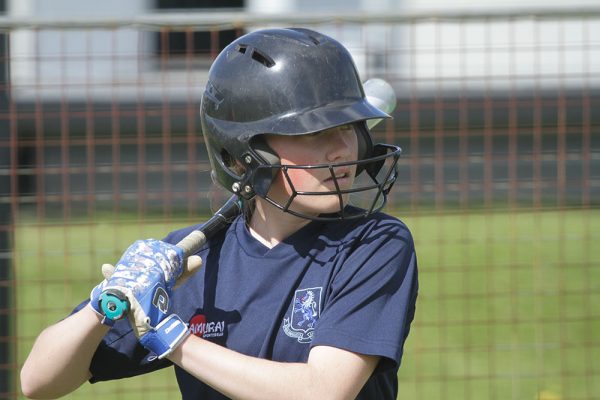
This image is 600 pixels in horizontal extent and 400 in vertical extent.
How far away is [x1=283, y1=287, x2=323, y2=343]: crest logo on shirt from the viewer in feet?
8.93

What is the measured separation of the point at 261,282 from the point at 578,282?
14.9 ft

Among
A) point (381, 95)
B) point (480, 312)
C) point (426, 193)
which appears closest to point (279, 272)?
point (381, 95)

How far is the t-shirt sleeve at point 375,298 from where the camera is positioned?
8.56 feet

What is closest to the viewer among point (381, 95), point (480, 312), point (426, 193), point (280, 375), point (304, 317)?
point (280, 375)

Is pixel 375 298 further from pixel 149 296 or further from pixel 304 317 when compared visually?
pixel 149 296

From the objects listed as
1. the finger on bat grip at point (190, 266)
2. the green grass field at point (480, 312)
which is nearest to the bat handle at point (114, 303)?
the finger on bat grip at point (190, 266)

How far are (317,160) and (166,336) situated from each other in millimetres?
573

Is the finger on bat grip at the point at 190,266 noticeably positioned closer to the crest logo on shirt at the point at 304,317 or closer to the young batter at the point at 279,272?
the young batter at the point at 279,272

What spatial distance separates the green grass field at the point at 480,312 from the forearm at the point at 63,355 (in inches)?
87.2

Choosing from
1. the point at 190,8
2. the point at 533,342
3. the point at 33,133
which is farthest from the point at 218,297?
the point at 190,8

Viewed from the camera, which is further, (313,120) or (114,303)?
(313,120)

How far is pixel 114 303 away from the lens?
2.64 metres

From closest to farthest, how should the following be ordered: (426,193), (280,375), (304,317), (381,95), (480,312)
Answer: (280,375)
(304,317)
(381,95)
(480,312)
(426,193)

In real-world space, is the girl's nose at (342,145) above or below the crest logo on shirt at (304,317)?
above
